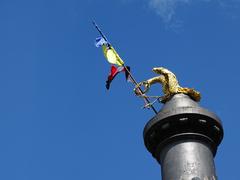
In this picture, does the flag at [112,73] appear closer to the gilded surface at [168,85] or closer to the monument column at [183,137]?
the gilded surface at [168,85]

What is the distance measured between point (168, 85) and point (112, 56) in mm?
6939

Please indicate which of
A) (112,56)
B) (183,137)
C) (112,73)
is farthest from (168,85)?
(112,56)

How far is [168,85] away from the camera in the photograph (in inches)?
579

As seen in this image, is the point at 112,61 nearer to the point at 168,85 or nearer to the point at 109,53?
the point at 109,53

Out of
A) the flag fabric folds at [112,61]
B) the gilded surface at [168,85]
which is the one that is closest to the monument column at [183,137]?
the gilded surface at [168,85]

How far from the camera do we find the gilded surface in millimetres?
14297

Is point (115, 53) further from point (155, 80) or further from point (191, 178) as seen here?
point (191, 178)

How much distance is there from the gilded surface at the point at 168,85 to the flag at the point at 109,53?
5.15 meters

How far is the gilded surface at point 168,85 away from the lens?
46.9ft

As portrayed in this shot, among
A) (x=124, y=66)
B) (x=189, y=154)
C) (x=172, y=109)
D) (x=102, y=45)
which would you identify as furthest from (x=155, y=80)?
(x=102, y=45)

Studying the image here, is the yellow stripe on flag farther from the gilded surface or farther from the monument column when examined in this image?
the monument column

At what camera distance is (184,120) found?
13.0m

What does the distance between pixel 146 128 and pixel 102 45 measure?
9.47 metres

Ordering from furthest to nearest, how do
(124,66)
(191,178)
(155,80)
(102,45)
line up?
(102,45) → (124,66) → (155,80) → (191,178)
